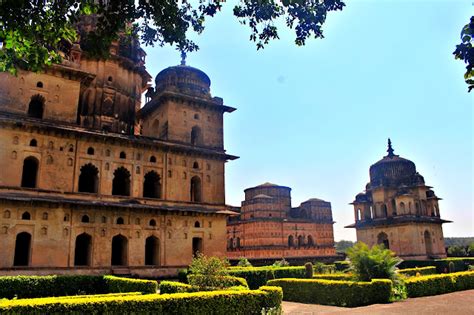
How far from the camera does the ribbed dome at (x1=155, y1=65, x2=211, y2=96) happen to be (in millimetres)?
28422

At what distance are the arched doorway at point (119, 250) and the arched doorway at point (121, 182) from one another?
2730 mm

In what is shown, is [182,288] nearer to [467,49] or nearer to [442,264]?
[467,49]

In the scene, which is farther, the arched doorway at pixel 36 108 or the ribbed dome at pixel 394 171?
the ribbed dome at pixel 394 171

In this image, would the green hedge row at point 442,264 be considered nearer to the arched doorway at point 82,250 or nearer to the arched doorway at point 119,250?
the arched doorway at point 119,250

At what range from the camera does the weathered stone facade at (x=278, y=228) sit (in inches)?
1582

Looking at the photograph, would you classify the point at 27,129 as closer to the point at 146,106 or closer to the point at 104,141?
the point at 104,141

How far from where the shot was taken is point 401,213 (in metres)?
35.4

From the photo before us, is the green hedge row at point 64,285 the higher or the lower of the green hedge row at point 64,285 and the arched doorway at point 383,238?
the lower

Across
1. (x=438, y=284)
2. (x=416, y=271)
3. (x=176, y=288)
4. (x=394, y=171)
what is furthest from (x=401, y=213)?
(x=176, y=288)

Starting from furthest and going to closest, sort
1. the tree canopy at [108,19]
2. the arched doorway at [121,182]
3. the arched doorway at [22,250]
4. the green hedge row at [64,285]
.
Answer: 1. the arched doorway at [121,182]
2. the arched doorway at [22,250]
3. the green hedge row at [64,285]
4. the tree canopy at [108,19]

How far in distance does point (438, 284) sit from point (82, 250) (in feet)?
60.9

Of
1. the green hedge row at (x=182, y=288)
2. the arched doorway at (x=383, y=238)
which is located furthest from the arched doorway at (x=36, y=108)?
the arched doorway at (x=383, y=238)

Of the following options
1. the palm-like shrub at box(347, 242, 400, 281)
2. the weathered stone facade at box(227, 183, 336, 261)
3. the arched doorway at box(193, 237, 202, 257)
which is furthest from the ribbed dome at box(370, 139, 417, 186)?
the palm-like shrub at box(347, 242, 400, 281)

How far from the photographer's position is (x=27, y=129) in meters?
20.8
